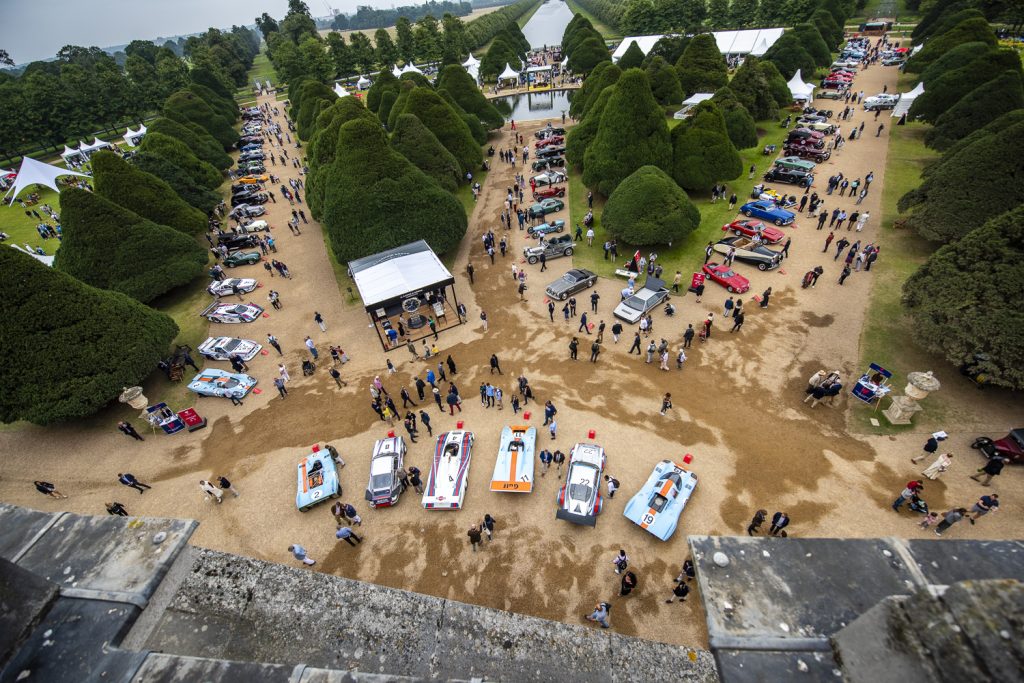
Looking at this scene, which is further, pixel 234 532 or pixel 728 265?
pixel 728 265

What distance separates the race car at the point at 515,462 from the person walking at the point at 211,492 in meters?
10.6

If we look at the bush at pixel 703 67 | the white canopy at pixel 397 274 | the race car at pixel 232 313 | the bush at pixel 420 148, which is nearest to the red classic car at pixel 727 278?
the white canopy at pixel 397 274

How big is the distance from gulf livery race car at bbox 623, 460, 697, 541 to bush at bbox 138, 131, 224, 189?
160 ft

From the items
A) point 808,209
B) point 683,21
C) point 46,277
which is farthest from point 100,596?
point 683,21

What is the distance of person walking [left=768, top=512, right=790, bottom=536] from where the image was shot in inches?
528

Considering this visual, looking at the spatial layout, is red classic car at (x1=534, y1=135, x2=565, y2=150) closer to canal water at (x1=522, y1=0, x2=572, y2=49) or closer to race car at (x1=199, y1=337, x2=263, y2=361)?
race car at (x1=199, y1=337, x2=263, y2=361)

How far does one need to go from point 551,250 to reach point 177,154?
129ft

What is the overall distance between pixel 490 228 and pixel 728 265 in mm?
18223

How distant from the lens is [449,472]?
53.9 feet

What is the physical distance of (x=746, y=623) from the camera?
15.2 ft

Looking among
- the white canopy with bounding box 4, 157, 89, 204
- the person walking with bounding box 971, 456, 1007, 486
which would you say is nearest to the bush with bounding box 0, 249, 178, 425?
the person walking with bounding box 971, 456, 1007, 486

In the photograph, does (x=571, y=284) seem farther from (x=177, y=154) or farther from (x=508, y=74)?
(x=508, y=74)

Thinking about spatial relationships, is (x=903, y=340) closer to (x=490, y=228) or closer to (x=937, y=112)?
(x=490, y=228)

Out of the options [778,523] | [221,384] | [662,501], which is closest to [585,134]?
[662,501]
